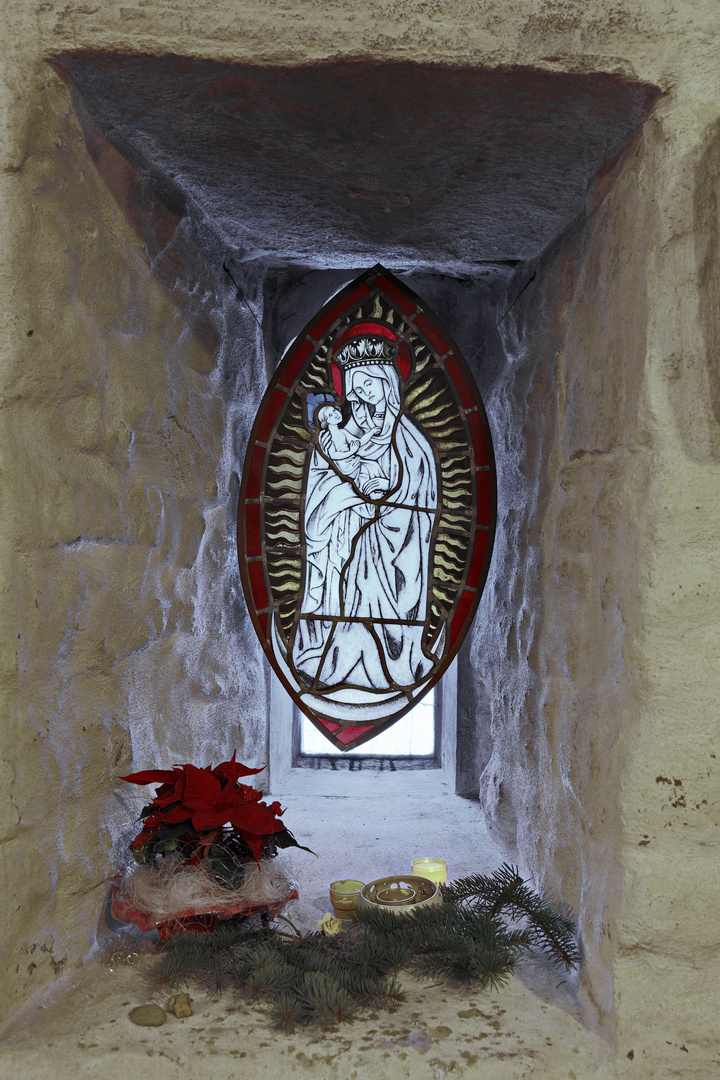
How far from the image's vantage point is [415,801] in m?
1.65

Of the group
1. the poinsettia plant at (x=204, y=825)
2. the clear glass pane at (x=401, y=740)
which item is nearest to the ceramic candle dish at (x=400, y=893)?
the poinsettia plant at (x=204, y=825)

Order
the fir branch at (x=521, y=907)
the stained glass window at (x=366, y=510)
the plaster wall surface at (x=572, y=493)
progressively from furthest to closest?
the stained glass window at (x=366, y=510), the fir branch at (x=521, y=907), the plaster wall surface at (x=572, y=493)

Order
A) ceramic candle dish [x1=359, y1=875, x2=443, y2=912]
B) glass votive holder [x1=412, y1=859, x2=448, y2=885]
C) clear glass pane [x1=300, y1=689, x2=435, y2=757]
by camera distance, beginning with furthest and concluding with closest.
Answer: clear glass pane [x1=300, y1=689, x2=435, y2=757]
glass votive holder [x1=412, y1=859, x2=448, y2=885]
ceramic candle dish [x1=359, y1=875, x2=443, y2=912]

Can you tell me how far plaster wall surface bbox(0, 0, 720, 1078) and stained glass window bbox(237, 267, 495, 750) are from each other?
0.29 m

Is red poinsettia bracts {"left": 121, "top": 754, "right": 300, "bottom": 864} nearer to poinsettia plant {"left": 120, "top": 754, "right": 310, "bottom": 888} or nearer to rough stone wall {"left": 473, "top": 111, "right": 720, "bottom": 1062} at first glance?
poinsettia plant {"left": 120, "top": 754, "right": 310, "bottom": 888}

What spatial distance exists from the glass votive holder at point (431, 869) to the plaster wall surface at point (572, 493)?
19 centimetres

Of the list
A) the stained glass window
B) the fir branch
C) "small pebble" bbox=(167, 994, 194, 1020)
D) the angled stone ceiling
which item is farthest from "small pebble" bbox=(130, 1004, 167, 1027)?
the angled stone ceiling

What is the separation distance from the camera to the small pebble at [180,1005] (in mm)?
948

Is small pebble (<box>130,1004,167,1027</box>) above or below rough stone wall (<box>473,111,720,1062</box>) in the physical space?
below

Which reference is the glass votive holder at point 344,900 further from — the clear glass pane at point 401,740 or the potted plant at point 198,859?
the clear glass pane at point 401,740

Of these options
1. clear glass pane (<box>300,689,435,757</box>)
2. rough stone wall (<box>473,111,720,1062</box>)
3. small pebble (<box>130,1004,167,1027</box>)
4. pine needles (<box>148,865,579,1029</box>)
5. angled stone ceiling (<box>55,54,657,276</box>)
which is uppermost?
angled stone ceiling (<box>55,54,657,276</box>)

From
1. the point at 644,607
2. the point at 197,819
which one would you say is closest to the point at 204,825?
the point at 197,819

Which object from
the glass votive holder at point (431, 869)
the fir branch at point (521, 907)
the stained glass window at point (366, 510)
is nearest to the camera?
the fir branch at point (521, 907)

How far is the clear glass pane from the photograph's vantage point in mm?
1787
